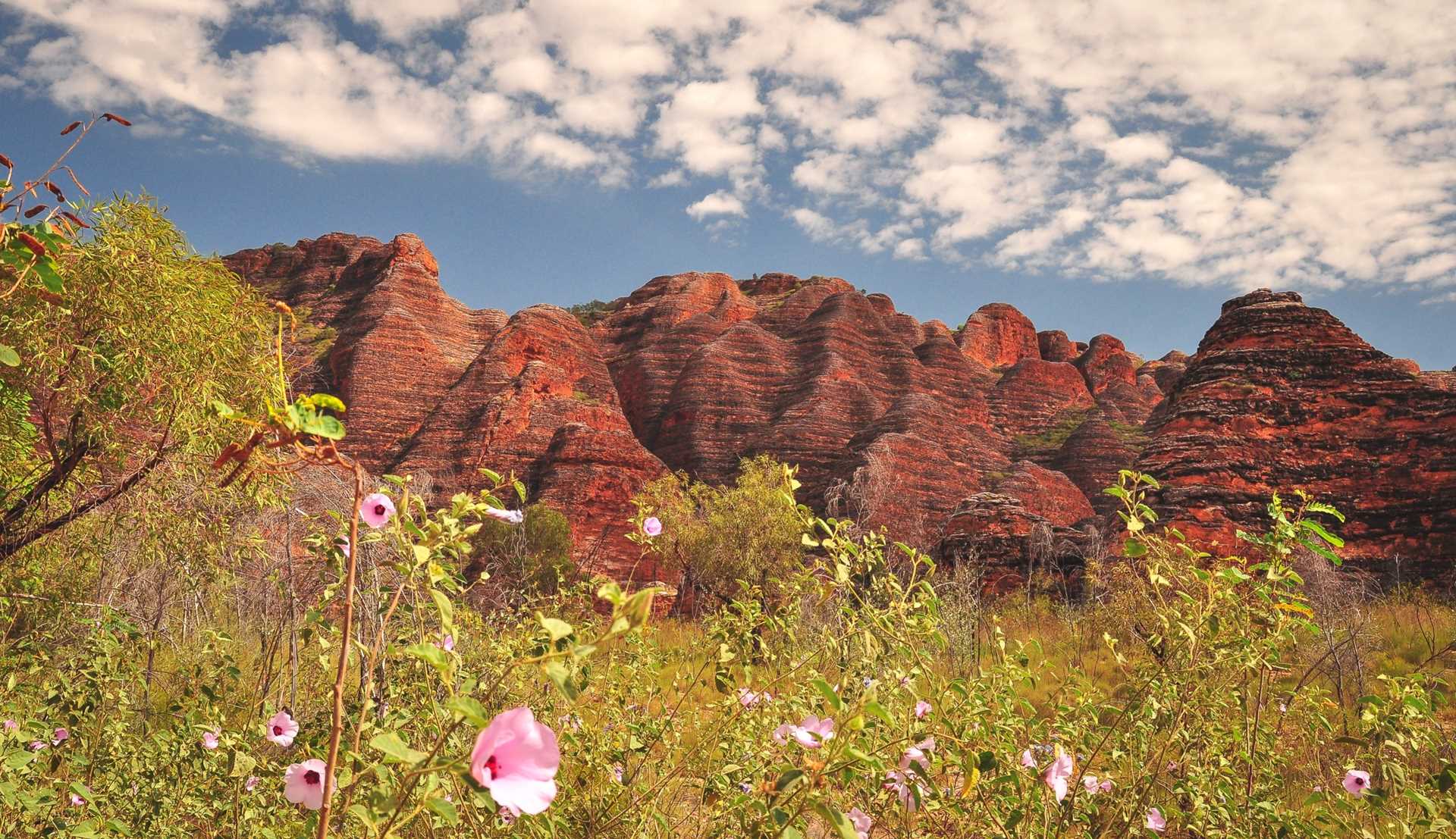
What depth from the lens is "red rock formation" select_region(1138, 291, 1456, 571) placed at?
57.3 ft

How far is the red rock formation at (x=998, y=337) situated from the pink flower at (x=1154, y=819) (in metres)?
63.6

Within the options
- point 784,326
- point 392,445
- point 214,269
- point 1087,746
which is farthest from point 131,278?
point 784,326

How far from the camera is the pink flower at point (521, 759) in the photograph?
0.83 metres

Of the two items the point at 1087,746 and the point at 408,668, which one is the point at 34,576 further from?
the point at 1087,746

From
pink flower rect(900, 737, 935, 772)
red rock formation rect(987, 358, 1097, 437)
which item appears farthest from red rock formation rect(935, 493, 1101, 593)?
red rock formation rect(987, 358, 1097, 437)

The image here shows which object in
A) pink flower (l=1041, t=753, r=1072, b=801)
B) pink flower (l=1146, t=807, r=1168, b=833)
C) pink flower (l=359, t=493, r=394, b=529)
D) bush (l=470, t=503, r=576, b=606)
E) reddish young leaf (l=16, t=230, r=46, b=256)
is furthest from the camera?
bush (l=470, t=503, r=576, b=606)

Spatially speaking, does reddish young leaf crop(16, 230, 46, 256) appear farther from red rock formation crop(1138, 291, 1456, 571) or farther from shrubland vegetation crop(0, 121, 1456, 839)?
red rock formation crop(1138, 291, 1456, 571)

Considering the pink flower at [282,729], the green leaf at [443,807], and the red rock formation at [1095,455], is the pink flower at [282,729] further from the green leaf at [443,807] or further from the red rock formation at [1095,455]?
the red rock formation at [1095,455]

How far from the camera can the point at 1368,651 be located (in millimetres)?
9141

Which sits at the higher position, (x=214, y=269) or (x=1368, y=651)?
(x=214, y=269)

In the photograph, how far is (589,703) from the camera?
2.93 meters

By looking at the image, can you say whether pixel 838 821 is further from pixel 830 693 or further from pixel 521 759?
pixel 521 759

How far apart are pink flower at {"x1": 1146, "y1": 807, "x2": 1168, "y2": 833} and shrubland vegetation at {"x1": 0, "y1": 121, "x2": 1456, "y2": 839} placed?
26 mm

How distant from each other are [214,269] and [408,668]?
5.99 metres
